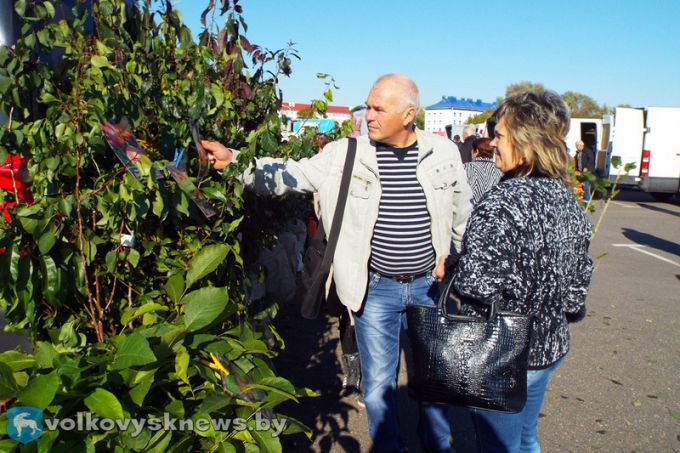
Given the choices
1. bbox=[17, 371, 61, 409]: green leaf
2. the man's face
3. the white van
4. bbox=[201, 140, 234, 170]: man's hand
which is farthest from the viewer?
the white van

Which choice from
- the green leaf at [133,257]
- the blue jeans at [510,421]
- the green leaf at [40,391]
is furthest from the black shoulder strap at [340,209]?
the green leaf at [40,391]

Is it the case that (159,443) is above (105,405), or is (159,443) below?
below

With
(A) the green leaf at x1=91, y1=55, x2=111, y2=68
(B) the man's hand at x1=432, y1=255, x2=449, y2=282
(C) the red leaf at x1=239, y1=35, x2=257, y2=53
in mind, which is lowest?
(B) the man's hand at x1=432, y1=255, x2=449, y2=282

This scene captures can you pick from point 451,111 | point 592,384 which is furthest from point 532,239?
point 451,111

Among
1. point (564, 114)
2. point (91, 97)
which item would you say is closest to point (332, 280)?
point (564, 114)

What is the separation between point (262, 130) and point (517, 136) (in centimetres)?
88

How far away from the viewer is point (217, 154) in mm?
1989

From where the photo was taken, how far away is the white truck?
17766 millimetres

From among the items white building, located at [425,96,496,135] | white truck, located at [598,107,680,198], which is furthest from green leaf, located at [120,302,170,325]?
white building, located at [425,96,496,135]

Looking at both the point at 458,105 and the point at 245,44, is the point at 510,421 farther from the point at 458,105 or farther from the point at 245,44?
the point at 458,105

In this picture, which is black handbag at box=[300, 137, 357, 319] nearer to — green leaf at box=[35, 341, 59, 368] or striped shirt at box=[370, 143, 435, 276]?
striped shirt at box=[370, 143, 435, 276]

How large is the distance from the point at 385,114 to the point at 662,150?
58.3 ft

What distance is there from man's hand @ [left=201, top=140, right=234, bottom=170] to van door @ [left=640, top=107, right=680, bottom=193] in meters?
18.4

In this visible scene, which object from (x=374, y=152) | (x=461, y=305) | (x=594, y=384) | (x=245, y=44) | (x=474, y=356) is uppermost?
(x=245, y=44)
